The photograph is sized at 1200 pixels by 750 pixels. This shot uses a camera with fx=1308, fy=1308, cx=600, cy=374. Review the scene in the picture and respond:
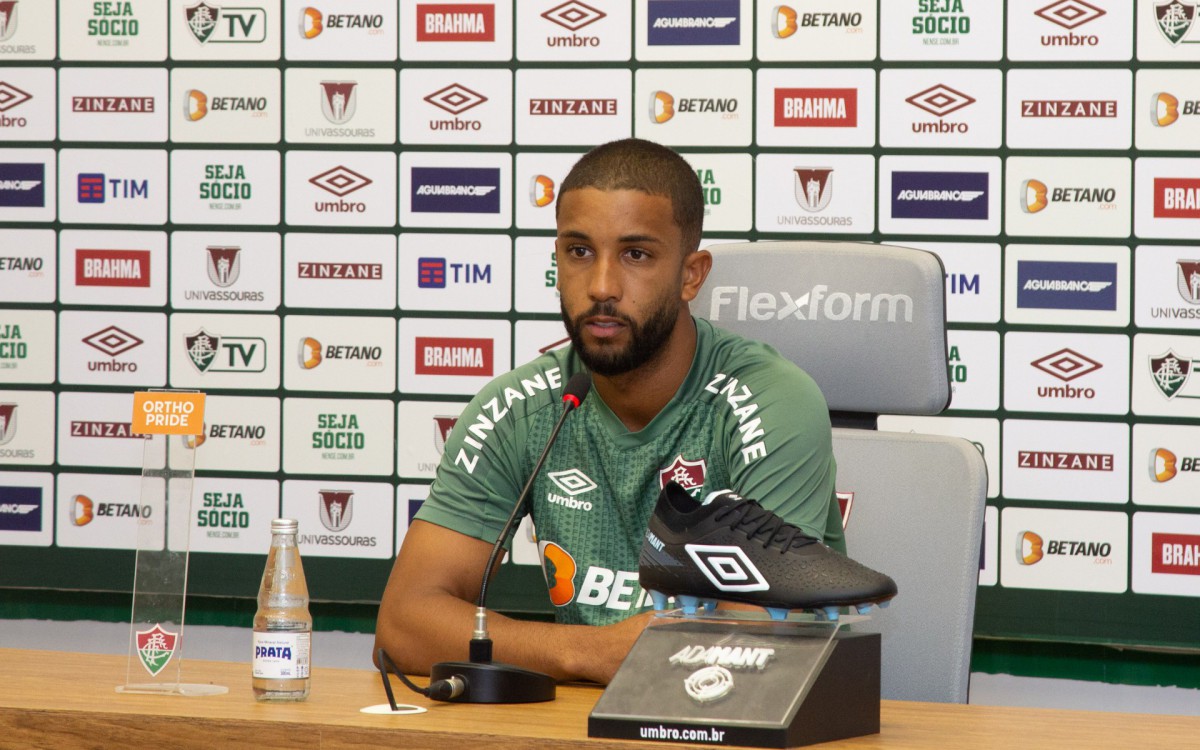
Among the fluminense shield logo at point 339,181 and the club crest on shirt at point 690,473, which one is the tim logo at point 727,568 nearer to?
the club crest on shirt at point 690,473

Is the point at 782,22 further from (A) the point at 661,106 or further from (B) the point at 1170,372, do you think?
(B) the point at 1170,372

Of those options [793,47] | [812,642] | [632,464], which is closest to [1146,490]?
[793,47]

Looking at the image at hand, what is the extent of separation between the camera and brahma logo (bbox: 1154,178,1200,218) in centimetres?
292

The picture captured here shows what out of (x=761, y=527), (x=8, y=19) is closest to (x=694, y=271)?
(x=761, y=527)

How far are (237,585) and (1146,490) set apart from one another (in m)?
2.15

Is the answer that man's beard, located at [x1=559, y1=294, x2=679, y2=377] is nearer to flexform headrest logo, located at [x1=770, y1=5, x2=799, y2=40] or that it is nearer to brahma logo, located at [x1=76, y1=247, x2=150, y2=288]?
flexform headrest logo, located at [x1=770, y1=5, x2=799, y2=40]

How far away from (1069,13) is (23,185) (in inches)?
102

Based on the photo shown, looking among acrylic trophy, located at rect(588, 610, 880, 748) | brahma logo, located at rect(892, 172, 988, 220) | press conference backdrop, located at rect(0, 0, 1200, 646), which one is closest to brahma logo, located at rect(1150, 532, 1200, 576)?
press conference backdrop, located at rect(0, 0, 1200, 646)

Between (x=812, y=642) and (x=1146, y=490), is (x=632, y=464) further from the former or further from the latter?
(x=1146, y=490)

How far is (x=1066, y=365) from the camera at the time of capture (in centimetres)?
296

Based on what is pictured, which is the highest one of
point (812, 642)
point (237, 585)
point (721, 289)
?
point (721, 289)

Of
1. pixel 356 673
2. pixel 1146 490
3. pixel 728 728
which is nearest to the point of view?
pixel 728 728

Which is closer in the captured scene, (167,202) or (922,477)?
(922,477)

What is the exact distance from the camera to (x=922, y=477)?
1.71m
